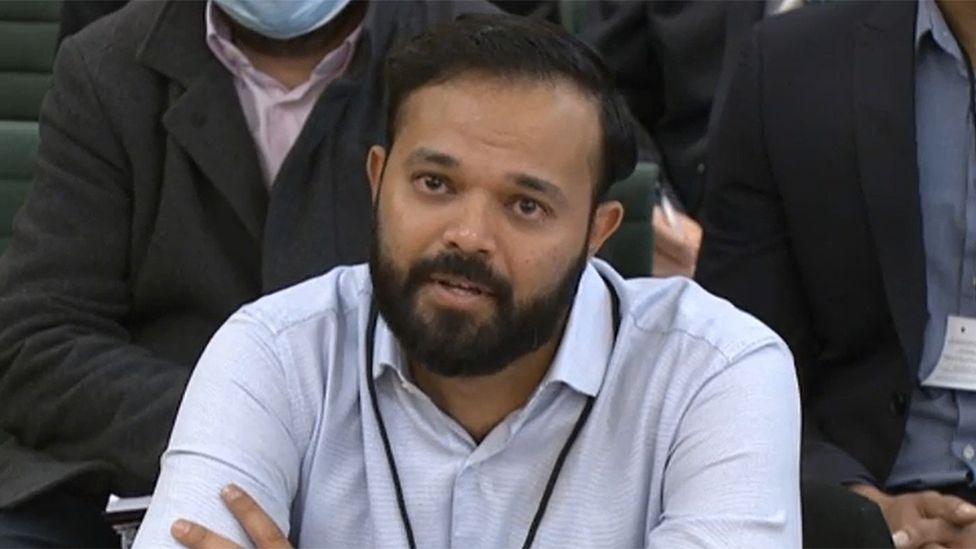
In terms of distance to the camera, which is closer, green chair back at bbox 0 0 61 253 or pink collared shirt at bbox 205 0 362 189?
pink collared shirt at bbox 205 0 362 189

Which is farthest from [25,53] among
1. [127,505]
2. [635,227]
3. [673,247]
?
[127,505]

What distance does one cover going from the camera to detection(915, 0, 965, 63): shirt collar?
229 centimetres

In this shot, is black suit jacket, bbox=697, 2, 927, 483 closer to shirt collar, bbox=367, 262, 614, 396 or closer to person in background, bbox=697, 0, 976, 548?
person in background, bbox=697, 0, 976, 548

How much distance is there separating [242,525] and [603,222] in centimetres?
48

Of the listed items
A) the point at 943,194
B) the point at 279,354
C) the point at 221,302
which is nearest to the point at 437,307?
the point at 279,354

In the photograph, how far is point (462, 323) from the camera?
1.64m

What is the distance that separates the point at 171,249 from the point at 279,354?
2.12ft

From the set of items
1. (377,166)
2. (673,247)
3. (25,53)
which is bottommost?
(25,53)

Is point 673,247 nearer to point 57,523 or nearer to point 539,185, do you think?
point 57,523

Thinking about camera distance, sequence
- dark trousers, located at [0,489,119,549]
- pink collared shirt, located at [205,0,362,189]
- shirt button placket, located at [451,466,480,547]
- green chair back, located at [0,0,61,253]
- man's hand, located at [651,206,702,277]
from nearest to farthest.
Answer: shirt button placket, located at [451,466,480,547], dark trousers, located at [0,489,119,549], pink collared shirt, located at [205,0,362,189], man's hand, located at [651,206,702,277], green chair back, located at [0,0,61,253]

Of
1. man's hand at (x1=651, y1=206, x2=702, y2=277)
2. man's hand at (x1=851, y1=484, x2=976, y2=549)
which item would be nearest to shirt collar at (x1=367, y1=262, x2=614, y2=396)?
man's hand at (x1=851, y1=484, x2=976, y2=549)

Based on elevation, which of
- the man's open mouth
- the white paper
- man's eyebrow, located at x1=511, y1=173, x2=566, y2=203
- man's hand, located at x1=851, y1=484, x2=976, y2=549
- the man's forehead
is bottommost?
man's hand, located at x1=851, y1=484, x2=976, y2=549

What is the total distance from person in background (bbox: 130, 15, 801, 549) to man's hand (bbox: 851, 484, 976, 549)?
51 cm

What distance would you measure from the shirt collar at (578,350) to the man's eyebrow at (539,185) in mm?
138
